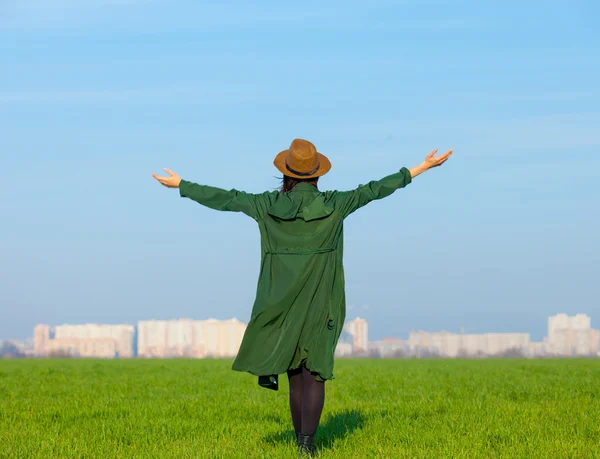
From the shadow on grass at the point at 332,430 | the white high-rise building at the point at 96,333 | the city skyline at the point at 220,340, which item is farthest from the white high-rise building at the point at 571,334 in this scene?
the shadow on grass at the point at 332,430

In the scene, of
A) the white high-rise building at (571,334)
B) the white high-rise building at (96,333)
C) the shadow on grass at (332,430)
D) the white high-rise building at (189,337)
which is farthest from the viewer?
the white high-rise building at (96,333)

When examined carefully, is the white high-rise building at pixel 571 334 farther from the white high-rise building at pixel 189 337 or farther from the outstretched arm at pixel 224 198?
the outstretched arm at pixel 224 198

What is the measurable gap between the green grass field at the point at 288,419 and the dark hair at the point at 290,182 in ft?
8.03

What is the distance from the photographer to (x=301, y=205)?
7418 millimetres

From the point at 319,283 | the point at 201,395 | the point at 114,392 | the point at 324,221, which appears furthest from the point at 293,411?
the point at 114,392

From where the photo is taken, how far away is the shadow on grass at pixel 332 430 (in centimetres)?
867

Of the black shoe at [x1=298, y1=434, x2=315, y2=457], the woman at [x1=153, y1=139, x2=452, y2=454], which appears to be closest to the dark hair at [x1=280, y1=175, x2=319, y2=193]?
the woman at [x1=153, y1=139, x2=452, y2=454]

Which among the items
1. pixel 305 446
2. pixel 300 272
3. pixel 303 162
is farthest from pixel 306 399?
pixel 303 162

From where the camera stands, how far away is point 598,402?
12.7 meters

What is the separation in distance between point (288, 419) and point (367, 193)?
4.44 m

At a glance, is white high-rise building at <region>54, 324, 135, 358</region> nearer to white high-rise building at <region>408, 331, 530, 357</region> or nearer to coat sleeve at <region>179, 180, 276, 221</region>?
white high-rise building at <region>408, 331, 530, 357</region>

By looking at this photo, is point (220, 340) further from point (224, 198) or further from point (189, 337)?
point (224, 198)

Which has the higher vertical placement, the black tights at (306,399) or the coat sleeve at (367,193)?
the coat sleeve at (367,193)

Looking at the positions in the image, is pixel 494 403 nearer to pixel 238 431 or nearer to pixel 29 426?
pixel 238 431
